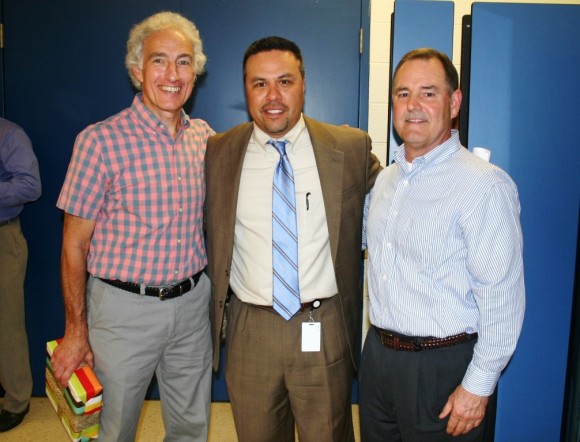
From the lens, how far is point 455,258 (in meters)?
1.47

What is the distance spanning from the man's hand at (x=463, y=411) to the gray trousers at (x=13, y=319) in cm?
243

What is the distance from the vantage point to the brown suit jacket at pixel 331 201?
1.89 metres

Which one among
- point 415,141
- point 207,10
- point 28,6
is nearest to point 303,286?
point 415,141

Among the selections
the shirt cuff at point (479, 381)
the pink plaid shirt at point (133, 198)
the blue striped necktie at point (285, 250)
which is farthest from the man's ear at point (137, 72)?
the shirt cuff at point (479, 381)

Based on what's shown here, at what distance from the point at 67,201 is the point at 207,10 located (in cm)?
162

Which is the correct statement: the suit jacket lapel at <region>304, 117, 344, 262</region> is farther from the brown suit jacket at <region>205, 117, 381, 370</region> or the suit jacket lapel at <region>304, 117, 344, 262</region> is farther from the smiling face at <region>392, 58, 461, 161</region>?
the smiling face at <region>392, 58, 461, 161</region>

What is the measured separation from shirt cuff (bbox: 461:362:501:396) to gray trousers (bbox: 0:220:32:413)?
250cm

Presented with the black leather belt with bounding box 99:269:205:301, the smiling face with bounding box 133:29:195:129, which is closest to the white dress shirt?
the black leather belt with bounding box 99:269:205:301

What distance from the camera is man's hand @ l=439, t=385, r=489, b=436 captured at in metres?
1.45

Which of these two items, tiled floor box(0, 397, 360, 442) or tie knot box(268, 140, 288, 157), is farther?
tiled floor box(0, 397, 360, 442)

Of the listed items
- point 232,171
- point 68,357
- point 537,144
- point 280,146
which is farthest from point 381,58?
point 68,357

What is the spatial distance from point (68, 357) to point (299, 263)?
3.12ft

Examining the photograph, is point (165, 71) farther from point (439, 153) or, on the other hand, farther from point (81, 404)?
point (81, 404)

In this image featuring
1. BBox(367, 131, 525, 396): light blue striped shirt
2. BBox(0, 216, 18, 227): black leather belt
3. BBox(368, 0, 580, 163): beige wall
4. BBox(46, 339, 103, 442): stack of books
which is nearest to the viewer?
BBox(367, 131, 525, 396): light blue striped shirt
